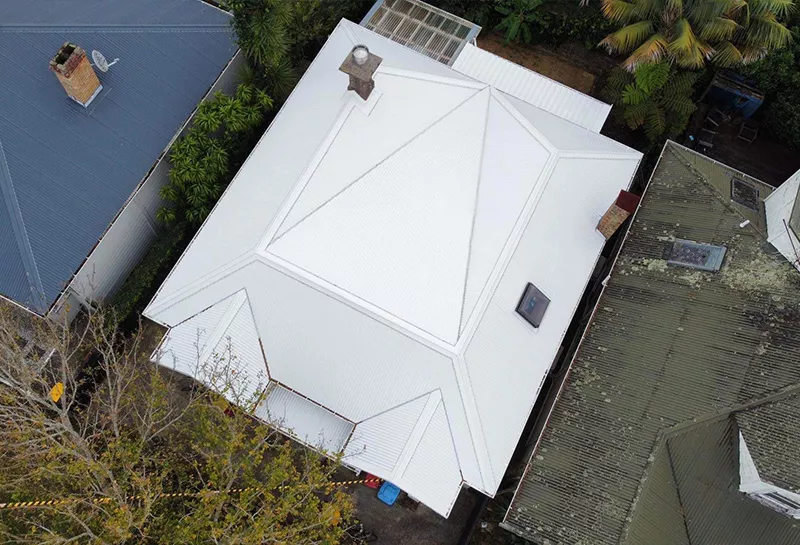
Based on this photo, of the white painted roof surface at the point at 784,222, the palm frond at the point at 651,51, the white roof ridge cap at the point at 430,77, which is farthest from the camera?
the white roof ridge cap at the point at 430,77

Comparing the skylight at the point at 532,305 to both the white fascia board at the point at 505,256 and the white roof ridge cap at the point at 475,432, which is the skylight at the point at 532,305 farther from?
the white roof ridge cap at the point at 475,432

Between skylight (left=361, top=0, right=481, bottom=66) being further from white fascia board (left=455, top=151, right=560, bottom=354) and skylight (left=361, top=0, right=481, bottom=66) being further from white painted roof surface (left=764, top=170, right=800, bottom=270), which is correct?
white painted roof surface (left=764, top=170, right=800, bottom=270)

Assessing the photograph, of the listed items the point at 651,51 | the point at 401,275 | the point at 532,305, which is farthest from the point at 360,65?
the point at 651,51

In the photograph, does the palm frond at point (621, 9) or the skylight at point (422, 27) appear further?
the skylight at point (422, 27)

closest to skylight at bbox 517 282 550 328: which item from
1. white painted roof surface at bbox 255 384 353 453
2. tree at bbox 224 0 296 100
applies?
white painted roof surface at bbox 255 384 353 453

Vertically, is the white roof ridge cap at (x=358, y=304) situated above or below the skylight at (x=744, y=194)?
below

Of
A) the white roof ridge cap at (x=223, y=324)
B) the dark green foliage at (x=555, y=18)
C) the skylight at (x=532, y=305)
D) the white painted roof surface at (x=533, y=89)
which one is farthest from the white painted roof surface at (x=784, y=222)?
the white roof ridge cap at (x=223, y=324)

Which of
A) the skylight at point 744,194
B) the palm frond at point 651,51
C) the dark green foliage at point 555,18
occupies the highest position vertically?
the dark green foliage at point 555,18
